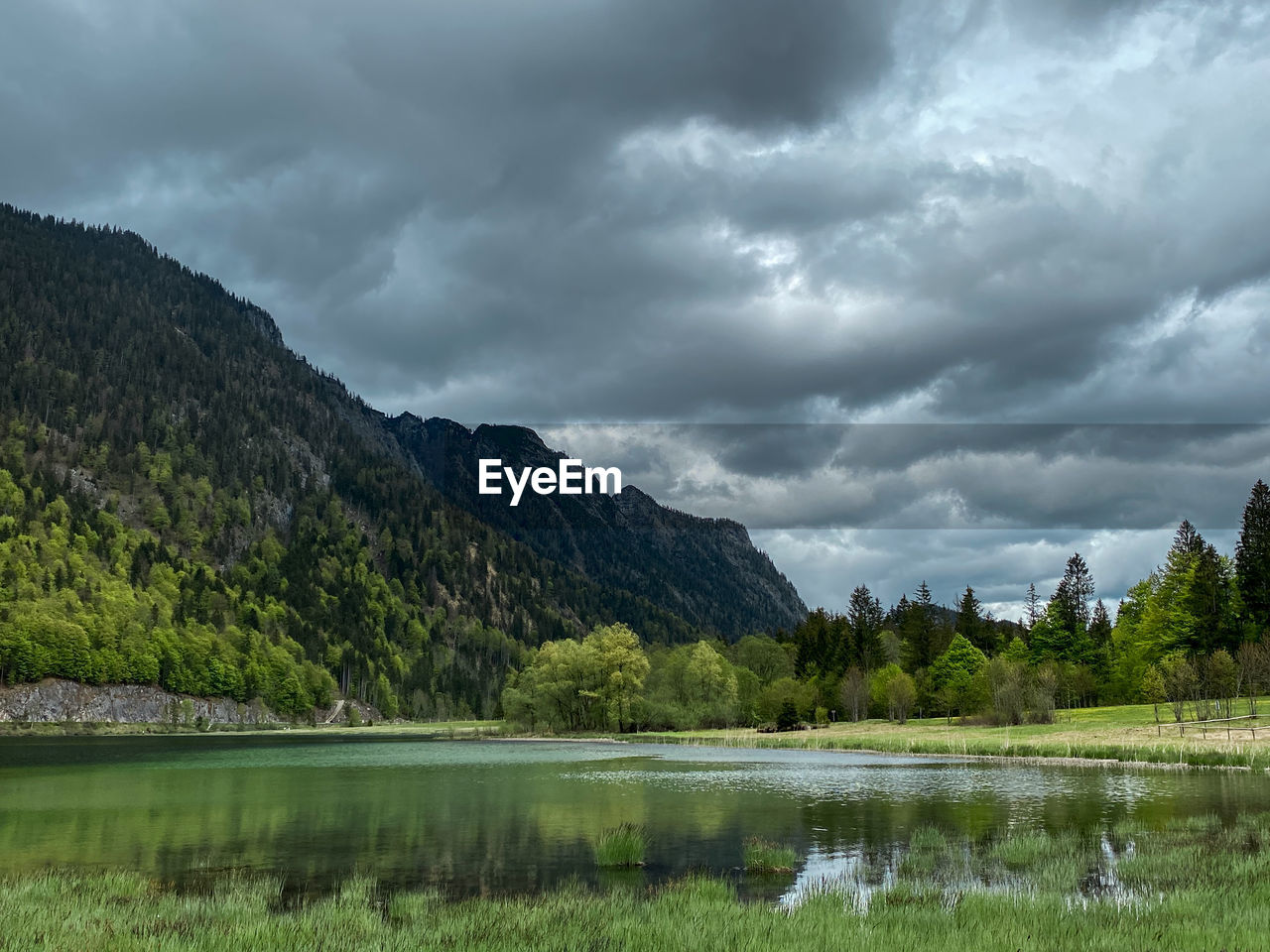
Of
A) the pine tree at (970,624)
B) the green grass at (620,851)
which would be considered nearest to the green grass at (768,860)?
the green grass at (620,851)

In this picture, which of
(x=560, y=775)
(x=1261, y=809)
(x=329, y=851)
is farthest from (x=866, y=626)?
(x=329, y=851)

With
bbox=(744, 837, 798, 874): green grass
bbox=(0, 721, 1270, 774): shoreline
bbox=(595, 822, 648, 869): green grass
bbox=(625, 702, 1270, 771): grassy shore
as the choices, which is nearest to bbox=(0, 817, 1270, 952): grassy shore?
bbox=(744, 837, 798, 874): green grass

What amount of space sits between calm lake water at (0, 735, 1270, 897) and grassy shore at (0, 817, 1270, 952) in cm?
329

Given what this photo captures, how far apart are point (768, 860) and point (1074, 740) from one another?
59.4 metres

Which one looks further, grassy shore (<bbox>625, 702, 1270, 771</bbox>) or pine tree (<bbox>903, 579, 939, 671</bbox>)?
pine tree (<bbox>903, 579, 939, 671</bbox>)

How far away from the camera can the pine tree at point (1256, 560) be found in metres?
112

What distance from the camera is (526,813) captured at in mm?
43469

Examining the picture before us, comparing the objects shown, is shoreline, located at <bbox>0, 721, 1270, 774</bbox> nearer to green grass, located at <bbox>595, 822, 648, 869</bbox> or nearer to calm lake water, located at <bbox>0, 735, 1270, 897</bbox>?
calm lake water, located at <bbox>0, 735, 1270, 897</bbox>

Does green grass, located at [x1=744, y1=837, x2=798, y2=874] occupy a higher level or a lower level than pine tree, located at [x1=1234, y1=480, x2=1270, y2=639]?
lower

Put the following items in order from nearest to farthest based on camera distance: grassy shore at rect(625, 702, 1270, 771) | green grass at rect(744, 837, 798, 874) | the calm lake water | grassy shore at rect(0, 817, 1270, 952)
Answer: grassy shore at rect(0, 817, 1270, 952), green grass at rect(744, 837, 798, 874), the calm lake water, grassy shore at rect(625, 702, 1270, 771)

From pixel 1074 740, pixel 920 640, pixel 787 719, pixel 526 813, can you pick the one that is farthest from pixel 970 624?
pixel 526 813

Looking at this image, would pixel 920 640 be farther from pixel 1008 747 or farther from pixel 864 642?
pixel 1008 747

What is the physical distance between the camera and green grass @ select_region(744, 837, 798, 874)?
28.2 meters

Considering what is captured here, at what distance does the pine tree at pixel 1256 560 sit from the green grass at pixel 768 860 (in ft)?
332
